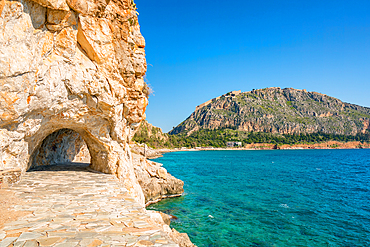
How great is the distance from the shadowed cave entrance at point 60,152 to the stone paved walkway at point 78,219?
488cm

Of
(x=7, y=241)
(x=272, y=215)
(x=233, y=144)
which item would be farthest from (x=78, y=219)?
(x=233, y=144)

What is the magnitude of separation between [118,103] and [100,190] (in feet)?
15.0

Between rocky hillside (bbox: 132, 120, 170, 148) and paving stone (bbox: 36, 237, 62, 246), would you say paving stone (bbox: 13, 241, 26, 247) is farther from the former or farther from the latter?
rocky hillside (bbox: 132, 120, 170, 148)

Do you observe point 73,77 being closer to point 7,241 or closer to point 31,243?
point 7,241

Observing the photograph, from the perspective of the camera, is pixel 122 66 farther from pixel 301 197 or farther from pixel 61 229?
pixel 301 197

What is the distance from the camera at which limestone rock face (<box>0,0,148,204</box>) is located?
658cm

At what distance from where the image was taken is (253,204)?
19.9 metres

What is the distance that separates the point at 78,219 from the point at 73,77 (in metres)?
5.59

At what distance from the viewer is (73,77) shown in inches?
340

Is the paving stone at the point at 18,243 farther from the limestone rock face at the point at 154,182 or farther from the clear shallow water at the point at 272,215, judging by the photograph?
the limestone rock face at the point at 154,182

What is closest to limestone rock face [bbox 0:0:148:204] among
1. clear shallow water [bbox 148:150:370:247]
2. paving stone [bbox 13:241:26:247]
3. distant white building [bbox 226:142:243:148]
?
paving stone [bbox 13:241:26:247]

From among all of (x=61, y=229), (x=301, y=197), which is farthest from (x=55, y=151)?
(x=301, y=197)

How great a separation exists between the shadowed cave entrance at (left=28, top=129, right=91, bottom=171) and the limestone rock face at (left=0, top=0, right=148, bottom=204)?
0.96m

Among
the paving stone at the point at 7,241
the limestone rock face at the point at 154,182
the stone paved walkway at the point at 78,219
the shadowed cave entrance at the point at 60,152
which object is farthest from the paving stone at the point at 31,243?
the limestone rock face at the point at 154,182
